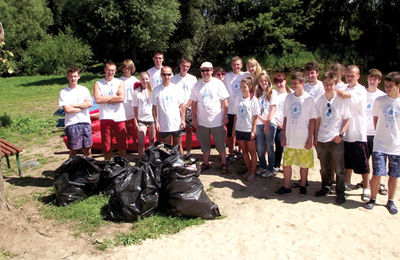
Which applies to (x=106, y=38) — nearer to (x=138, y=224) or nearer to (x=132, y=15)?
(x=132, y=15)

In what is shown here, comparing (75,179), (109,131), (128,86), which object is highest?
(128,86)

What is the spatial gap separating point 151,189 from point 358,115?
292cm

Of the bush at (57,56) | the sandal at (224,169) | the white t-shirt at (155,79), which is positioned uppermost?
the bush at (57,56)

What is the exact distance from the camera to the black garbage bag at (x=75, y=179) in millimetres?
5328

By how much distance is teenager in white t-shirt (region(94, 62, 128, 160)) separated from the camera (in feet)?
20.3

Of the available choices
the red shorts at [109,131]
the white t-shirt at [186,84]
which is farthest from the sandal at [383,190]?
the red shorts at [109,131]

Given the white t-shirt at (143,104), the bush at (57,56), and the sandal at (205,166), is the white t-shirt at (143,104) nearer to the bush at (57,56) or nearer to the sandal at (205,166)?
the sandal at (205,166)

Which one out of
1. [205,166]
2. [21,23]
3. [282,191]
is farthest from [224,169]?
[21,23]

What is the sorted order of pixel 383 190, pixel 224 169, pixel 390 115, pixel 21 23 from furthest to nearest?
1. pixel 21 23
2. pixel 224 169
3. pixel 383 190
4. pixel 390 115

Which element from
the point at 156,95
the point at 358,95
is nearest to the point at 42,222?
the point at 156,95

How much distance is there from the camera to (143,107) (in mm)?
6699

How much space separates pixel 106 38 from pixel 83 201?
21.9 metres

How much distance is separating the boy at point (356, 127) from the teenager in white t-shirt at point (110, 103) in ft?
10.8

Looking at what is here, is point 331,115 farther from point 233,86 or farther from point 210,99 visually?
point 233,86
